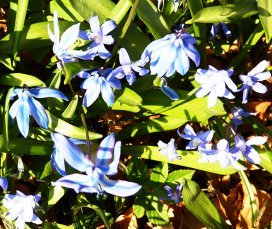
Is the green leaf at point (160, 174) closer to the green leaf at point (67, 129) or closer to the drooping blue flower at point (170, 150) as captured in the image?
the drooping blue flower at point (170, 150)

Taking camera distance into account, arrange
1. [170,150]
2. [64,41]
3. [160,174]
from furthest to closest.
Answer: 1. [160,174]
2. [170,150]
3. [64,41]

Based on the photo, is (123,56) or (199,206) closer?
(123,56)

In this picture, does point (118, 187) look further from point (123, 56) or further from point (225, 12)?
point (225, 12)

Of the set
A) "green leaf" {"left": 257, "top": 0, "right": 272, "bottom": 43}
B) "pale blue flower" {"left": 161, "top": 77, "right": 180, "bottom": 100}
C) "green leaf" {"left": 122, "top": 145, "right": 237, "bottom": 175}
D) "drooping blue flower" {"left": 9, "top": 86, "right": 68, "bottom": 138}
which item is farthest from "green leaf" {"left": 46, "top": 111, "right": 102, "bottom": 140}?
"green leaf" {"left": 257, "top": 0, "right": 272, "bottom": 43}

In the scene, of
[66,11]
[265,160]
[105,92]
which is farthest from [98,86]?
[265,160]

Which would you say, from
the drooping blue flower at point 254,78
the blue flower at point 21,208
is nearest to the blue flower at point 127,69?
the drooping blue flower at point 254,78

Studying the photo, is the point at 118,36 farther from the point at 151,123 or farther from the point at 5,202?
the point at 5,202

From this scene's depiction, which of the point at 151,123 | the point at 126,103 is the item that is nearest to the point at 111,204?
the point at 151,123

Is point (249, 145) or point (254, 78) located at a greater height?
point (254, 78)

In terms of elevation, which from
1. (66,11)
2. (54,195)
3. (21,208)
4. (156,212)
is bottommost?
(156,212)
